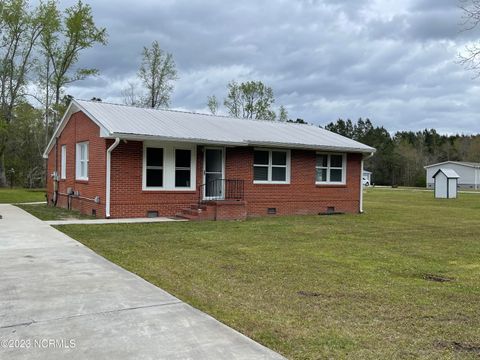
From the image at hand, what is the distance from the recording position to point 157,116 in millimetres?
18375

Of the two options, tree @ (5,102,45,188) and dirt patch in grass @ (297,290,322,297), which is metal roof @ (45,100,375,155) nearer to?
dirt patch in grass @ (297,290,322,297)

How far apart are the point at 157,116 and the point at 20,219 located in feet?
21.1

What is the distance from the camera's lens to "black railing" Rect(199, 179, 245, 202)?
1683cm

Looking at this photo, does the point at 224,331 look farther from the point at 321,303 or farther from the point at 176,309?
the point at 321,303

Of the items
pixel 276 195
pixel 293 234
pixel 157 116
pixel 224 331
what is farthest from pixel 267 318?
pixel 157 116

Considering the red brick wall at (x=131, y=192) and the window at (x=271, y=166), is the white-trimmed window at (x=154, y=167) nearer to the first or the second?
the red brick wall at (x=131, y=192)

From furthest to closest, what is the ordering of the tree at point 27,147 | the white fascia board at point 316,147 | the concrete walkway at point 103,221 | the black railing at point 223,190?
the tree at point 27,147 → the white fascia board at point 316,147 → the black railing at point 223,190 → the concrete walkway at point 103,221

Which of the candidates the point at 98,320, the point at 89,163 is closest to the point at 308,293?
the point at 98,320

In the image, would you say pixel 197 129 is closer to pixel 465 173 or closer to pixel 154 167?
pixel 154 167

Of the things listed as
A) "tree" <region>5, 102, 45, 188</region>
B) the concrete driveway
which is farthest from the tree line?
the concrete driveway

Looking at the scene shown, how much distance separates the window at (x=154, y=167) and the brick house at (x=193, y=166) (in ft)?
0.11

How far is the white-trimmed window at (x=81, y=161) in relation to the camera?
17.4 meters

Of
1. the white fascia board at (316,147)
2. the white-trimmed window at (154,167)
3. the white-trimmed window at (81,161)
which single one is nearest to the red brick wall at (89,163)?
the white-trimmed window at (81,161)

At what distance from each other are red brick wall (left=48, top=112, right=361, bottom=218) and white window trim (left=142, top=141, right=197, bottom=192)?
5.5 inches
